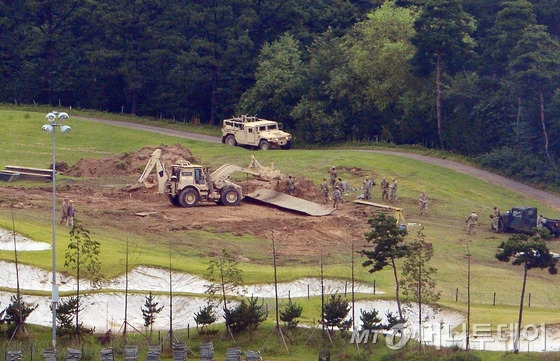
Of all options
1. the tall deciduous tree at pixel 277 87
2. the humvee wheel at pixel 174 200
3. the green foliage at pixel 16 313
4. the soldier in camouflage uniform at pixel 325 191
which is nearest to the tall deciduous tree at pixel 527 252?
the green foliage at pixel 16 313

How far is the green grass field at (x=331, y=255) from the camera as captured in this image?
164 ft

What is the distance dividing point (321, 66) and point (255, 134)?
1236 cm

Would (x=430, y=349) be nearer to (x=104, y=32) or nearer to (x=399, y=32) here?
(x=399, y=32)

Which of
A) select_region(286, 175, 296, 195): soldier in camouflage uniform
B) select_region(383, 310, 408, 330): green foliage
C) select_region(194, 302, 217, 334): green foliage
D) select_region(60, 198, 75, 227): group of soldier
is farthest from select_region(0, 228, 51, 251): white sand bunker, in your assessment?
select_region(286, 175, 296, 195): soldier in camouflage uniform

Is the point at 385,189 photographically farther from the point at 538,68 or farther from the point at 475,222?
the point at 538,68

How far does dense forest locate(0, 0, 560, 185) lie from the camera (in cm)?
8444

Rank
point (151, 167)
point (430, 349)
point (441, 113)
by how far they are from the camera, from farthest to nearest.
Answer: point (441, 113) → point (151, 167) → point (430, 349)

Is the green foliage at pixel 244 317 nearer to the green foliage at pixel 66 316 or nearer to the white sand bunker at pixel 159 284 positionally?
the white sand bunker at pixel 159 284

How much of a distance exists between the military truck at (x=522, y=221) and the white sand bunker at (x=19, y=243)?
24590 millimetres

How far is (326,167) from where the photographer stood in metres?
77.1

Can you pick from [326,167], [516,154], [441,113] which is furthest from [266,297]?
[441,113]

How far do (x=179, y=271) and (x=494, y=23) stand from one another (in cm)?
5253

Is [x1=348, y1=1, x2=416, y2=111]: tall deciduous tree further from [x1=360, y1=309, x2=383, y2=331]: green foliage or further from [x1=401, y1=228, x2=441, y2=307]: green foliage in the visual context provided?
[x1=360, y1=309, x2=383, y2=331]: green foliage

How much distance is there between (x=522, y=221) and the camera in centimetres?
6359
